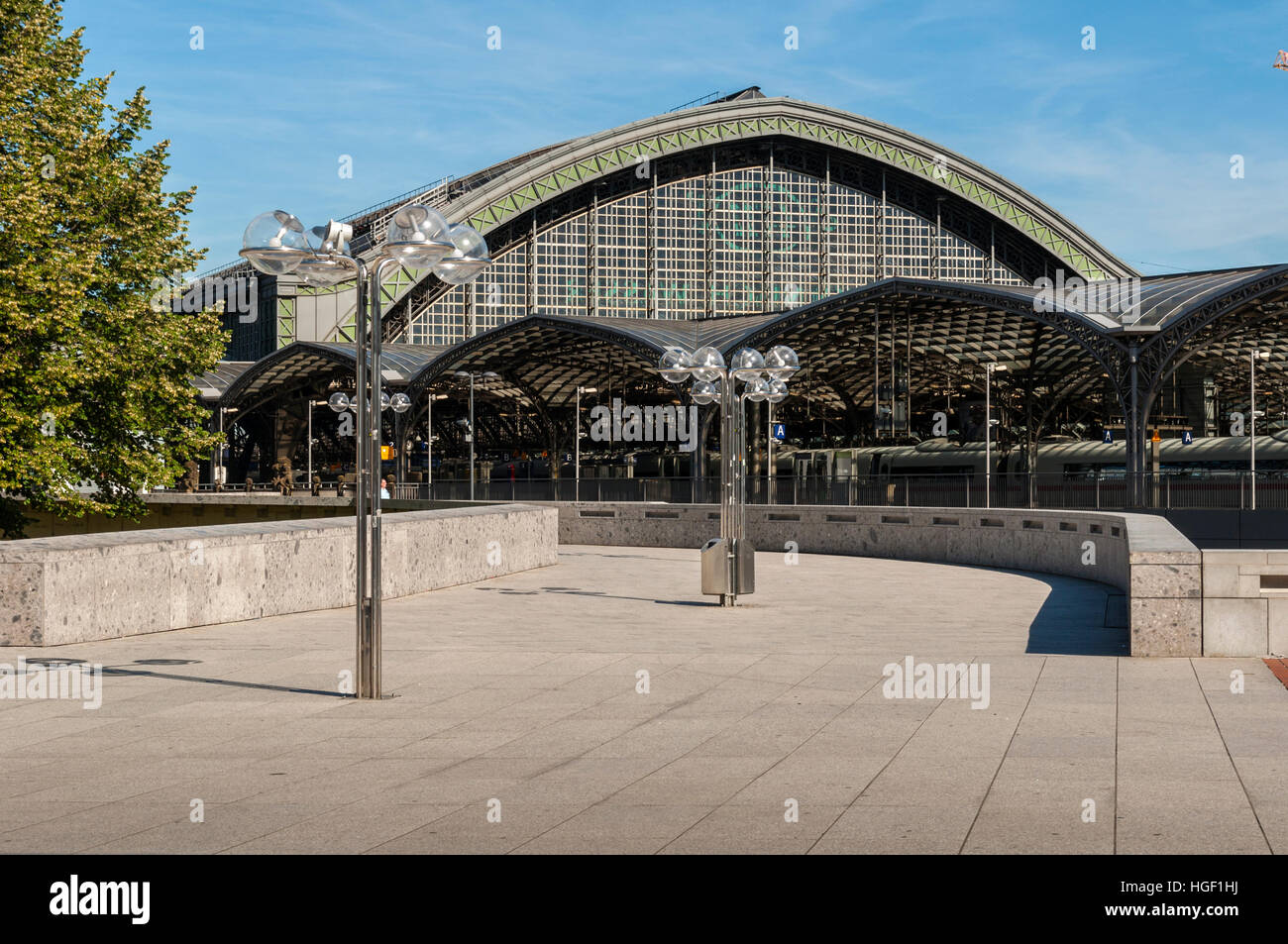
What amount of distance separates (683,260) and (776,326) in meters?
47.4

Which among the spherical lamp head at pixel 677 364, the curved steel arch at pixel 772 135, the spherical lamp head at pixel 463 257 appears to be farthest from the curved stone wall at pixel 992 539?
the curved steel arch at pixel 772 135

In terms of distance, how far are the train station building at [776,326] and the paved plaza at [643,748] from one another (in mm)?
27547

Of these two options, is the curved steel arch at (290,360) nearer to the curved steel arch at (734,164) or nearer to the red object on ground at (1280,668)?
the curved steel arch at (734,164)

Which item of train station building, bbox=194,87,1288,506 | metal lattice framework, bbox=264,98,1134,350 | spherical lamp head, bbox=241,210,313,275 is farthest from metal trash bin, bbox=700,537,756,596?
metal lattice framework, bbox=264,98,1134,350

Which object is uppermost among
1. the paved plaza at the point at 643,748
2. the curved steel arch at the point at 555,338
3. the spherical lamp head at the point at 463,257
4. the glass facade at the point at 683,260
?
the glass facade at the point at 683,260

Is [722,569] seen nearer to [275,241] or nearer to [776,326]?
[275,241]

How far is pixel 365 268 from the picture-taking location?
11844 millimetres

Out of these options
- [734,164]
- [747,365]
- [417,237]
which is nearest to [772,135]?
[734,164]

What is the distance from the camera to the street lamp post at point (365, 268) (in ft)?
36.0

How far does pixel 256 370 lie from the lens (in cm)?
8012

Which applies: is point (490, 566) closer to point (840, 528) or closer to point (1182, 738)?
point (840, 528)
